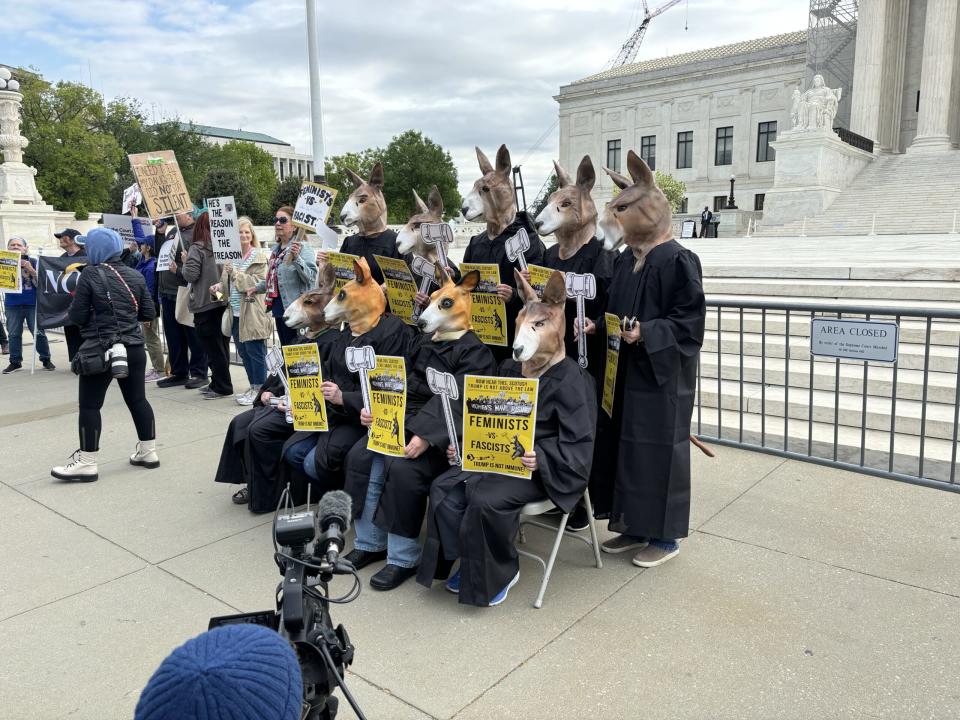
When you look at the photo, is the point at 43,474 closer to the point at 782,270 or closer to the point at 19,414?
the point at 19,414

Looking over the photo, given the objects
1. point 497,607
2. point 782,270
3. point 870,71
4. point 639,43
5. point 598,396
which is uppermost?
point 639,43

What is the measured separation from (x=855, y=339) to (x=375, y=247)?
352cm

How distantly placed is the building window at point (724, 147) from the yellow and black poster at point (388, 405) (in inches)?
2257

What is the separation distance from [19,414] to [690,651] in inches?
321

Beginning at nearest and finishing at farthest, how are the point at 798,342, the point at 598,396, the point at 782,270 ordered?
the point at 598,396 → the point at 798,342 → the point at 782,270

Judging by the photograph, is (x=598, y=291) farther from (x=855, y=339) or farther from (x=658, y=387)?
(x=855, y=339)

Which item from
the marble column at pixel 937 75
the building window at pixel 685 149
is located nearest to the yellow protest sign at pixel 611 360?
the marble column at pixel 937 75

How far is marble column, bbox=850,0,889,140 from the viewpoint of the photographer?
3403 centimetres

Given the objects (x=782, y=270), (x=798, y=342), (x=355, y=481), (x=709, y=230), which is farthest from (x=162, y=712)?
(x=709, y=230)

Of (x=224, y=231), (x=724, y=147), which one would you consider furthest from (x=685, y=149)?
(x=224, y=231)

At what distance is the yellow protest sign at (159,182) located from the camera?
845 cm

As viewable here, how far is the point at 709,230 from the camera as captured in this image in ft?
117

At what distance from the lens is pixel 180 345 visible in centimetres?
964

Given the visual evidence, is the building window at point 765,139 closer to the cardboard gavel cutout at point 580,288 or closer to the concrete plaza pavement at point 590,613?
the concrete plaza pavement at point 590,613
